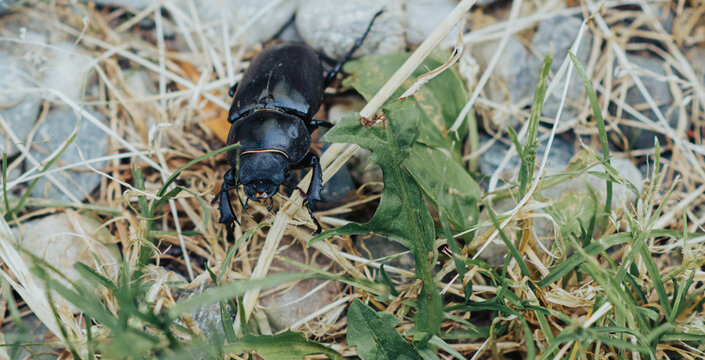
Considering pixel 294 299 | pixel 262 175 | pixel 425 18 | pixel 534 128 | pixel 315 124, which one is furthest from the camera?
pixel 425 18

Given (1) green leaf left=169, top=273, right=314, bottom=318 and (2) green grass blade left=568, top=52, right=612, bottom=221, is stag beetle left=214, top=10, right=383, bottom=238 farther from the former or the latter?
(2) green grass blade left=568, top=52, right=612, bottom=221

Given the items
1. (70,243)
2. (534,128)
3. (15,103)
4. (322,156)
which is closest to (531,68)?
(534,128)

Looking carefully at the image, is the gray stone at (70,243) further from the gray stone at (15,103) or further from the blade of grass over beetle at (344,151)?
the blade of grass over beetle at (344,151)

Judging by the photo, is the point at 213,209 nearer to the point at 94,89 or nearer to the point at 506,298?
the point at 94,89

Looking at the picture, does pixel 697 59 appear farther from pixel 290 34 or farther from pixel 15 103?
pixel 15 103

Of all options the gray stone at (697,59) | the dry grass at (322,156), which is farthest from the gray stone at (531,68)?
the gray stone at (697,59)

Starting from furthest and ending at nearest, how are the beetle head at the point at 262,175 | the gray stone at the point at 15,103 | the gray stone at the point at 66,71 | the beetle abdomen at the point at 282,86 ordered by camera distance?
the gray stone at the point at 66,71, the gray stone at the point at 15,103, the beetle abdomen at the point at 282,86, the beetle head at the point at 262,175

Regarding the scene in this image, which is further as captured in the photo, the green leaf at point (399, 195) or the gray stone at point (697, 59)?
the gray stone at point (697, 59)

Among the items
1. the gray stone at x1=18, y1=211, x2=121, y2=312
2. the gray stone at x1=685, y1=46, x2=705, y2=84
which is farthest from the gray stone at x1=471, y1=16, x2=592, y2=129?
the gray stone at x1=18, y1=211, x2=121, y2=312
